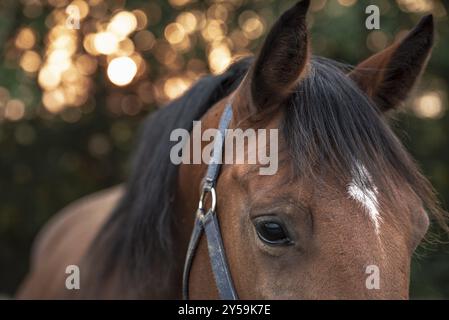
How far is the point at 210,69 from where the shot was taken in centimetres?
566

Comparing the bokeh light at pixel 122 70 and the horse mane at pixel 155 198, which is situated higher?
the bokeh light at pixel 122 70

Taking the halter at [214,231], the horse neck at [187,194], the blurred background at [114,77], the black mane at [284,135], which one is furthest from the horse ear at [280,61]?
the blurred background at [114,77]

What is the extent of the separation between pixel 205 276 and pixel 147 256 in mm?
453

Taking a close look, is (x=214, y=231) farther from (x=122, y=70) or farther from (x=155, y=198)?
(x=122, y=70)

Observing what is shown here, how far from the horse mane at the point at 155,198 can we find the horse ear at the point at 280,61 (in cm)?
45

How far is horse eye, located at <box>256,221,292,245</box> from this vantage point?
1.69 m

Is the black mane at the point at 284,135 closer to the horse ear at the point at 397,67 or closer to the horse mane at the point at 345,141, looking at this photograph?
the horse mane at the point at 345,141

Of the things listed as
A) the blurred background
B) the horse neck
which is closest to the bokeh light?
the blurred background

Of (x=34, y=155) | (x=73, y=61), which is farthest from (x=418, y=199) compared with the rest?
(x=34, y=155)

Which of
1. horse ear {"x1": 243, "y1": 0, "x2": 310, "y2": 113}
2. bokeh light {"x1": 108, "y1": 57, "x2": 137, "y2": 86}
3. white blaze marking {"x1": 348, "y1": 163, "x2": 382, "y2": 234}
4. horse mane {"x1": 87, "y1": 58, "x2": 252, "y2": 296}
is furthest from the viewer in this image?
bokeh light {"x1": 108, "y1": 57, "x2": 137, "y2": 86}

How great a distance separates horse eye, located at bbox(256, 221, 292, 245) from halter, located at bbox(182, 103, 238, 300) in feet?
0.76

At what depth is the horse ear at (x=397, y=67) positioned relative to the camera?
2094 mm

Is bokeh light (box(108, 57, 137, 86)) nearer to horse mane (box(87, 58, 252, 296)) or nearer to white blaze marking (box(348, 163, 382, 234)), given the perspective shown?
horse mane (box(87, 58, 252, 296))

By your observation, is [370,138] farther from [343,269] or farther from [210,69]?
[210,69]
